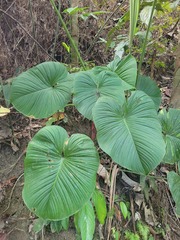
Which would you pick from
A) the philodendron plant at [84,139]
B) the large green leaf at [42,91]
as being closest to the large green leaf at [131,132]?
the philodendron plant at [84,139]

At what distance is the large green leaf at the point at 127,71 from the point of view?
3.95ft

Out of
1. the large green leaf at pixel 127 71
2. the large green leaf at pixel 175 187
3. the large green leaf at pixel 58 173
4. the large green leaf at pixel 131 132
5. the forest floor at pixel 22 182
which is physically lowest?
the forest floor at pixel 22 182

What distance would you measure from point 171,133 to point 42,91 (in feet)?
2.03

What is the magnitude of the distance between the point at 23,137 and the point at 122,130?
766 mm

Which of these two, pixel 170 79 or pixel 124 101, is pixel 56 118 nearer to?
pixel 124 101

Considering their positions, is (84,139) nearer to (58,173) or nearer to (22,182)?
(58,173)

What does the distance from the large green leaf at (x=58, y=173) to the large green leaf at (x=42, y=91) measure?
6.3 inches

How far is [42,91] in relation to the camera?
3.86 ft

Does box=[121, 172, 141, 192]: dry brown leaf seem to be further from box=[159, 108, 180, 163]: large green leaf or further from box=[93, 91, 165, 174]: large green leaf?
box=[93, 91, 165, 174]: large green leaf

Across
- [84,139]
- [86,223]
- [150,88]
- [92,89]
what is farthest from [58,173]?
[150,88]

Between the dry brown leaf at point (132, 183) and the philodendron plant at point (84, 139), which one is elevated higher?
the philodendron plant at point (84, 139)

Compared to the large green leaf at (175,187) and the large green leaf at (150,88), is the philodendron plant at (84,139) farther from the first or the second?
the large green leaf at (150,88)

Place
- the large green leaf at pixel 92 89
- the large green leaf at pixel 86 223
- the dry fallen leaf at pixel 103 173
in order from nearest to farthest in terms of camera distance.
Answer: the large green leaf at pixel 86 223, the large green leaf at pixel 92 89, the dry fallen leaf at pixel 103 173

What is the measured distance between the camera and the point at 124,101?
43.5 inches
